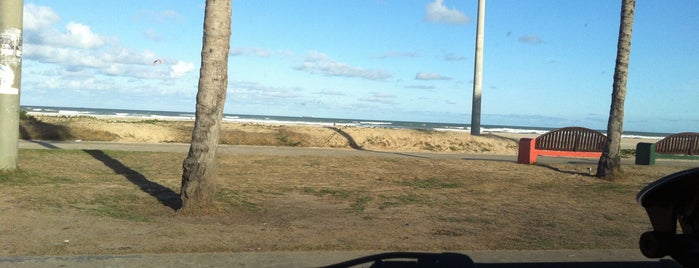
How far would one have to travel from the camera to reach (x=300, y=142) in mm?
25781

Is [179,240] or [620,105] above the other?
[620,105]

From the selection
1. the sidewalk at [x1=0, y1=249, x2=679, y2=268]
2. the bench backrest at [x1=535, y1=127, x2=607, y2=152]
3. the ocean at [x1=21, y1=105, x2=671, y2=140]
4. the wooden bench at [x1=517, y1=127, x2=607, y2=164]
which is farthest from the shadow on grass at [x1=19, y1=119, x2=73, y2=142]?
the ocean at [x1=21, y1=105, x2=671, y2=140]

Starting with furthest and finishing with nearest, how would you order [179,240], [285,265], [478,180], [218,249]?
1. [478,180]
2. [179,240]
3. [218,249]
4. [285,265]

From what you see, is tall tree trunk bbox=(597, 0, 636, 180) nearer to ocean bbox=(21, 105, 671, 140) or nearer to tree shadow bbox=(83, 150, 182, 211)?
tree shadow bbox=(83, 150, 182, 211)

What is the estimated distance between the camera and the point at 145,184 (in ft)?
41.7

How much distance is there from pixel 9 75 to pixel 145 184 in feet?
10.2

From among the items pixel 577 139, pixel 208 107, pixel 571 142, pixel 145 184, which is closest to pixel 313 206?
pixel 208 107

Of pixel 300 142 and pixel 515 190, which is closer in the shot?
pixel 515 190

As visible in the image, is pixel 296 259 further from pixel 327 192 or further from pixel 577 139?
pixel 577 139

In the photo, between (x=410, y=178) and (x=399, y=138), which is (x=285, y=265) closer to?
(x=410, y=178)

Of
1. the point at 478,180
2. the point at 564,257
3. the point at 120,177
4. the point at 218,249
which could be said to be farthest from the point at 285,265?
the point at 478,180

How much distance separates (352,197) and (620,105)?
6772 mm

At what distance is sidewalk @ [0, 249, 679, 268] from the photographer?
6.80 m

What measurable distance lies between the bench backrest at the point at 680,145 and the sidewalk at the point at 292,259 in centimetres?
1549
